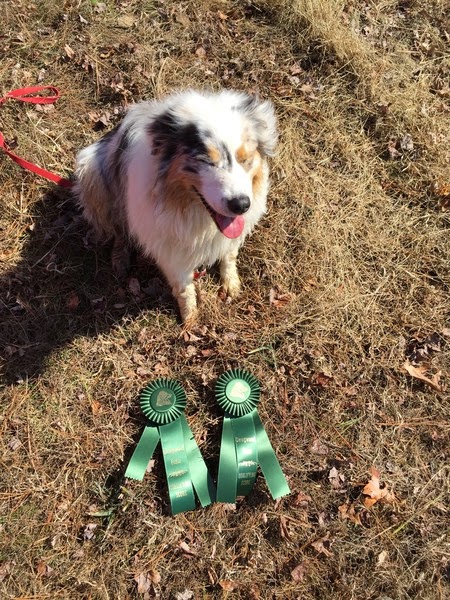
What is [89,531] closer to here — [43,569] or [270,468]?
[43,569]

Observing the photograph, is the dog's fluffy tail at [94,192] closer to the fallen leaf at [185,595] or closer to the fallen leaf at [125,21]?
the fallen leaf at [125,21]

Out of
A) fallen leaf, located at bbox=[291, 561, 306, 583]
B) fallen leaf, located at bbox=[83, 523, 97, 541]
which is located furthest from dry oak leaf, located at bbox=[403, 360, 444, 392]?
fallen leaf, located at bbox=[83, 523, 97, 541]

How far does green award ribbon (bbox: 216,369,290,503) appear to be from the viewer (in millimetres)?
3166

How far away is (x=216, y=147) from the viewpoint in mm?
2490

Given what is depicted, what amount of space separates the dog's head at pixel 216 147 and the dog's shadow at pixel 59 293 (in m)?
1.41

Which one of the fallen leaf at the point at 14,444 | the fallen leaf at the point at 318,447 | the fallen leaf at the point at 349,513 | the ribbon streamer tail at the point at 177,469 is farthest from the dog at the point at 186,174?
the fallen leaf at the point at 349,513

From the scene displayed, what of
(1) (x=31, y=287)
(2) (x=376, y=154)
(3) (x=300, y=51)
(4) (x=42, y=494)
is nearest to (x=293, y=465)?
(4) (x=42, y=494)

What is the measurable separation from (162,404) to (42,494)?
103cm

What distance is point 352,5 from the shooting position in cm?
483

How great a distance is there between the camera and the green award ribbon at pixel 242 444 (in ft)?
10.4

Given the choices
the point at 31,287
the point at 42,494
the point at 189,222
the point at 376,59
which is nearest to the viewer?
the point at 189,222

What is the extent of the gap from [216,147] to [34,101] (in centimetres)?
263

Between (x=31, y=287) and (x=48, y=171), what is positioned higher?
(x=48, y=171)

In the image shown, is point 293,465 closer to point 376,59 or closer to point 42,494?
point 42,494
